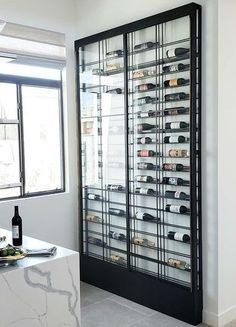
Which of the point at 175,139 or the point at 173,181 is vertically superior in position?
the point at 175,139

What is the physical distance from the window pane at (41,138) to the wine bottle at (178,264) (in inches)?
59.7

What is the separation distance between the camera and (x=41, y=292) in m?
2.16

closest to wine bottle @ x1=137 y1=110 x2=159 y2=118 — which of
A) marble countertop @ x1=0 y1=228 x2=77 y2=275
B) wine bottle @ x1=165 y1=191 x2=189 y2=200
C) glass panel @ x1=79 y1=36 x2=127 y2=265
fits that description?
glass panel @ x1=79 y1=36 x2=127 y2=265

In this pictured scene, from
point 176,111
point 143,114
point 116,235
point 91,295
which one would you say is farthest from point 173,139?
point 91,295

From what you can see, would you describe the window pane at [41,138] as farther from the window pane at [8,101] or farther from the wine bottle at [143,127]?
the wine bottle at [143,127]

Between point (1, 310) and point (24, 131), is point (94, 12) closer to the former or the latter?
point (24, 131)

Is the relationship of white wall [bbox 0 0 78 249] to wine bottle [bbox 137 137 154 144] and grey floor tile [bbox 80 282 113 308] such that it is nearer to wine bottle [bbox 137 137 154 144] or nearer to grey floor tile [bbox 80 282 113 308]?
grey floor tile [bbox 80 282 113 308]

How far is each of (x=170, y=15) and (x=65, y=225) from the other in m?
2.35

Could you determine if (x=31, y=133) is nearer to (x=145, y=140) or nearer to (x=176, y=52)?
(x=145, y=140)

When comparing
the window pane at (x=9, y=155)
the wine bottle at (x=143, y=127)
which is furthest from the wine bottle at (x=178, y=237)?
the window pane at (x=9, y=155)

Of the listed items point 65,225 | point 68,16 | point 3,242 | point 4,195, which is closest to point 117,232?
point 65,225

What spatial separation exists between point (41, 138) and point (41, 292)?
2133 mm
